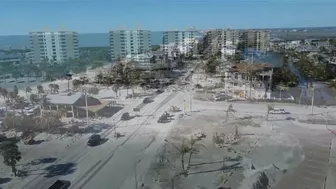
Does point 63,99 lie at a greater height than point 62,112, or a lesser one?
greater

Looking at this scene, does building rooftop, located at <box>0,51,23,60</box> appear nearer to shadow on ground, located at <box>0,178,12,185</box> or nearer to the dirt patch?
the dirt patch

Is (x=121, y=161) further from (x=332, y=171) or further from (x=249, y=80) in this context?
(x=249, y=80)

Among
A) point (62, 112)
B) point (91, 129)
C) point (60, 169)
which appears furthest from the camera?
point (62, 112)

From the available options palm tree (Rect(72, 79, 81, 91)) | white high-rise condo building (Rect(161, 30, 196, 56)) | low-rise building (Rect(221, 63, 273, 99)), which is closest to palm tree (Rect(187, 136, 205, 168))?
low-rise building (Rect(221, 63, 273, 99))

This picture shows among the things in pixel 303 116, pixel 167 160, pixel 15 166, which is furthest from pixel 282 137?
pixel 15 166

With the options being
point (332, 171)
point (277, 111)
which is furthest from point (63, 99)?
point (332, 171)

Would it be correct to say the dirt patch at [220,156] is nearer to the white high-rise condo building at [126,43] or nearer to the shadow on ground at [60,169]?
the shadow on ground at [60,169]

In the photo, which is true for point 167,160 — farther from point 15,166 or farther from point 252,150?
point 15,166
